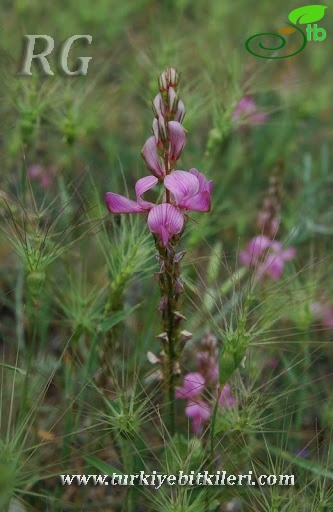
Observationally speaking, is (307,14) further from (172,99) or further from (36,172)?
(172,99)

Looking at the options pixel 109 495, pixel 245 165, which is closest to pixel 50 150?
pixel 245 165

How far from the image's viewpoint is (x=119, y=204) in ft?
3.45

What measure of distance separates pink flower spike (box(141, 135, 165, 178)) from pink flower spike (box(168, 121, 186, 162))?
23 millimetres

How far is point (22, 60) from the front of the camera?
1.76m

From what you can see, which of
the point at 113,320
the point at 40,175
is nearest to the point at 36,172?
the point at 40,175

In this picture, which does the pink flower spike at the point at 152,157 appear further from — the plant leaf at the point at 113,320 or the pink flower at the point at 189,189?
the plant leaf at the point at 113,320

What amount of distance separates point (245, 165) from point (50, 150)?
1.94ft

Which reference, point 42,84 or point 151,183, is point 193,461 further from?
point 42,84

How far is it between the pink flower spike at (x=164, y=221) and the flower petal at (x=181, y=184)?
0.06 feet

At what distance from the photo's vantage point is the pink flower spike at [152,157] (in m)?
1.04

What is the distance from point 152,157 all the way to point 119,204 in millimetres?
78

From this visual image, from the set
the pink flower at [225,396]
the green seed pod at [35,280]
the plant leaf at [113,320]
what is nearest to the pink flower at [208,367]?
the pink flower at [225,396]

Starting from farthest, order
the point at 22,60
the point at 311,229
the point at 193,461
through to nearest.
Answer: the point at 311,229
the point at 22,60
the point at 193,461

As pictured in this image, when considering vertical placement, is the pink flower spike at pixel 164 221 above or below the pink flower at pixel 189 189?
below
